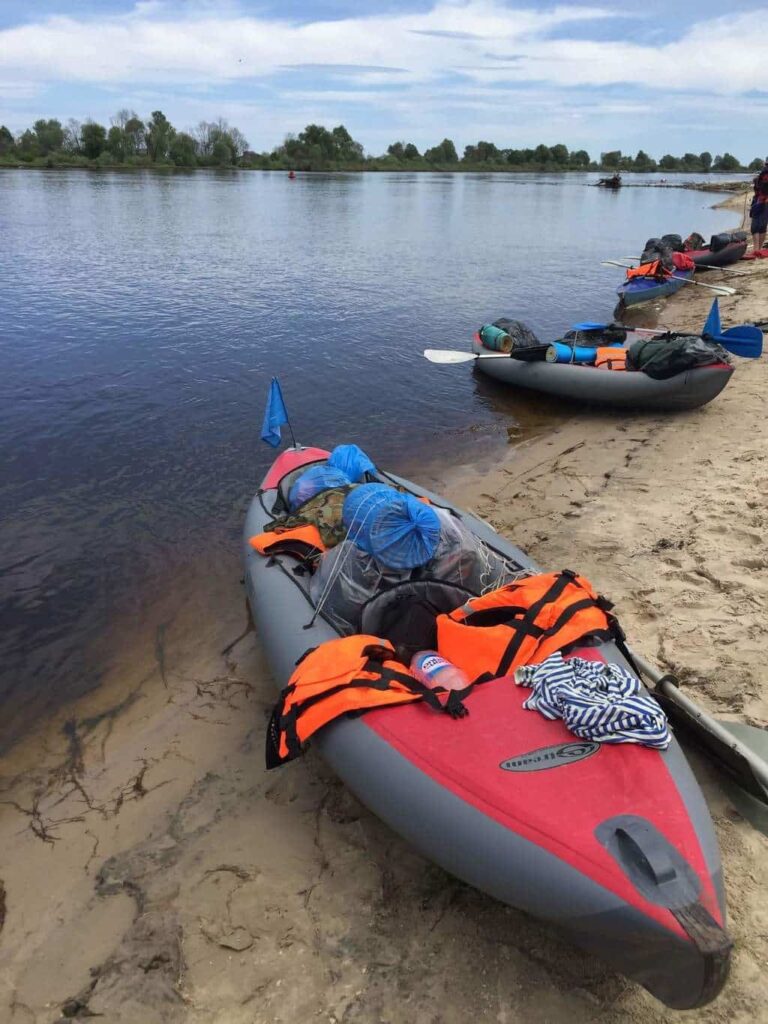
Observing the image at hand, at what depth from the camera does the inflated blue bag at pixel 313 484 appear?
5.35 meters

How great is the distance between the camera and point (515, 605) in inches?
141

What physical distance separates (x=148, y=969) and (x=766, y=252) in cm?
2272

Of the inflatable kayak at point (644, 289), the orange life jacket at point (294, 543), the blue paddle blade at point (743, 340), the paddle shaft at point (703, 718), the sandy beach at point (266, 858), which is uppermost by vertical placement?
the inflatable kayak at point (644, 289)

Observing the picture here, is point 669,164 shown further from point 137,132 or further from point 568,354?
point 568,354

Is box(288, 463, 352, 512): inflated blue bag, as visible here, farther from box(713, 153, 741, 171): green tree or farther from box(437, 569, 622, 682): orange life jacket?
box(713, 153, 741, 171): green tree

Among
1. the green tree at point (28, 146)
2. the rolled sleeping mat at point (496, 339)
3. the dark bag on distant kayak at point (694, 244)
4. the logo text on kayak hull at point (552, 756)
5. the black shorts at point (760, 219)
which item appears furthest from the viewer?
the green tree at point (28, 146)

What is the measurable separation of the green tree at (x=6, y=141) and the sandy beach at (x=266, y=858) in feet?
295

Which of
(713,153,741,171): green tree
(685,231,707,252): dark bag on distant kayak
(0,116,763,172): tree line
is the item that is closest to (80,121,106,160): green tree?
(0,116,763,172): tree line

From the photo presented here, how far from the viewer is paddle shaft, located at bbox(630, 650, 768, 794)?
304 cm

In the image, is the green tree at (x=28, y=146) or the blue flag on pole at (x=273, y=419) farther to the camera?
the green tree at (x=28, y=146)

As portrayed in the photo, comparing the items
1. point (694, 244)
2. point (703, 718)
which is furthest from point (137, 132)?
point (703, 718)

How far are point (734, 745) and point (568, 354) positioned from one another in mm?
7821

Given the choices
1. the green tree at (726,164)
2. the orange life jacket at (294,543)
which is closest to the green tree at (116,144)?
the orange life jacket at (294,543)

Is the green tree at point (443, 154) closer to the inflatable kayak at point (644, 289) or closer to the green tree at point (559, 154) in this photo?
the green tree at point (559, 154)
